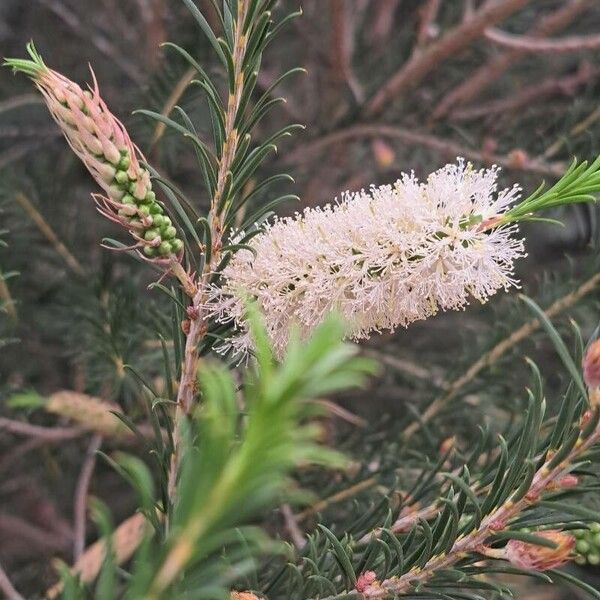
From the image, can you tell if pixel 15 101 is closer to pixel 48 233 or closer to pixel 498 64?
pixel 48 233

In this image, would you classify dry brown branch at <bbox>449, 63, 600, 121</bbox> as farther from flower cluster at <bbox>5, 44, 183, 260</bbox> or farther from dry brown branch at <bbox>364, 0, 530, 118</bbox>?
flower cluster at <bbox>5, 44, 183, 260</bbox>

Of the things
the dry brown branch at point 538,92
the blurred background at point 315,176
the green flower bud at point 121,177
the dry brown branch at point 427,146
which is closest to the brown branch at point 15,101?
the blurred background at point 315,176

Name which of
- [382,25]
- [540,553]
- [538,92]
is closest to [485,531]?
[540,553]

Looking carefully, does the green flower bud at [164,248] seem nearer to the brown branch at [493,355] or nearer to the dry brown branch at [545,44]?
the brown branch at [493,355]

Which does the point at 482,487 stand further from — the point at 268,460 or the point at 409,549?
the point at 268,460

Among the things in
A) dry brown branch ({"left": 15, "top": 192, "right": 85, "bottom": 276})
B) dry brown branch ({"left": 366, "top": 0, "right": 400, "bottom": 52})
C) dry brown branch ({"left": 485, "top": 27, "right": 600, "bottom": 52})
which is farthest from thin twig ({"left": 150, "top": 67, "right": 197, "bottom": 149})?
dry brown branch ({"left": 366, "top": 0, "right": 400, "bottom": 52})

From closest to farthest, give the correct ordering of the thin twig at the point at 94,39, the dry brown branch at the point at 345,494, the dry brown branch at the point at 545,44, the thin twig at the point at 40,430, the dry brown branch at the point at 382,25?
the dry brown branch at the point at 345,494
the thin twig at the point at 40,430
the dry brown branch at the point at 545,44
the thin twig at the point at 94,39
the dry brown branch at the point at 382,25
